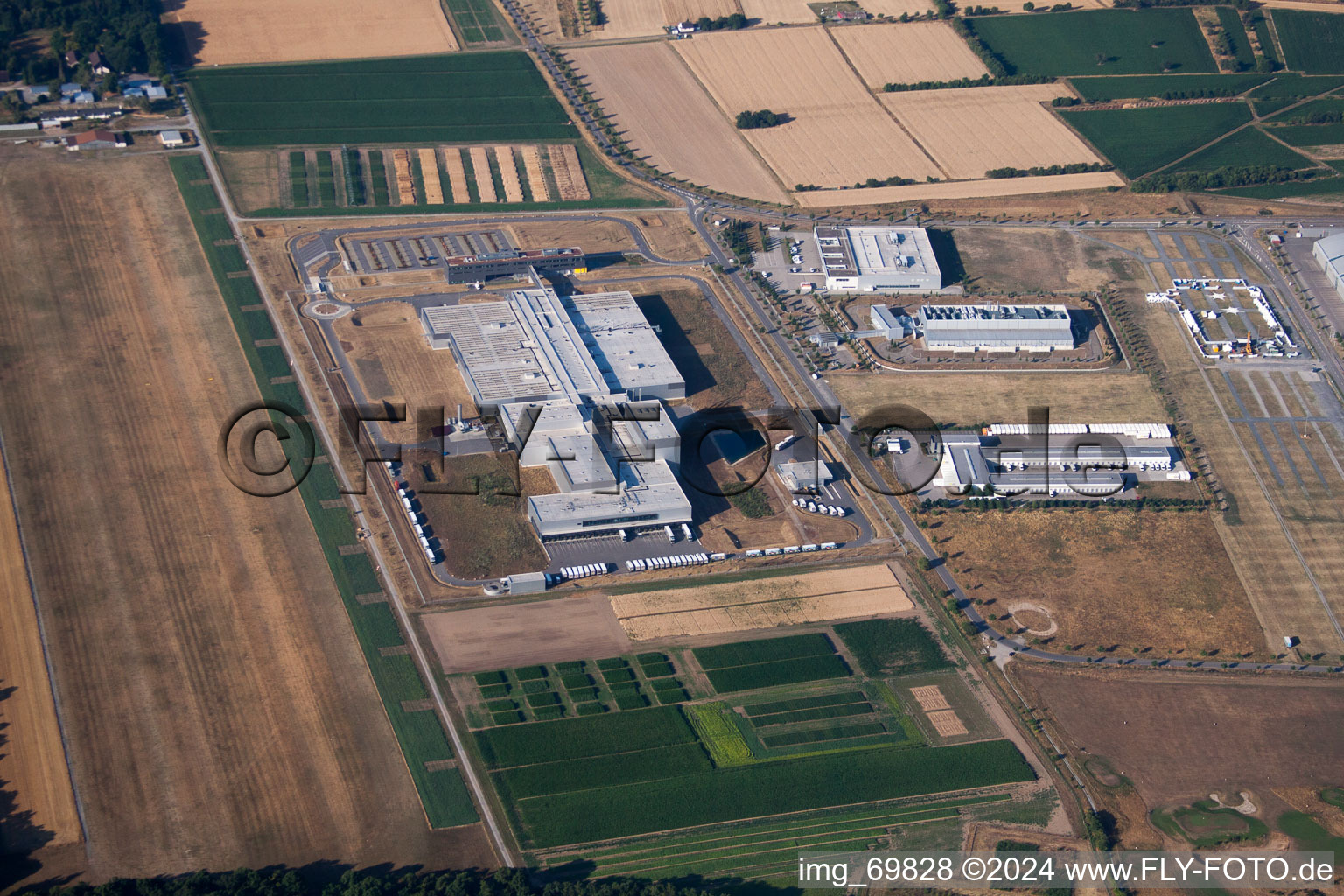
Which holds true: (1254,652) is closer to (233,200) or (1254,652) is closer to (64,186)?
(233,200)

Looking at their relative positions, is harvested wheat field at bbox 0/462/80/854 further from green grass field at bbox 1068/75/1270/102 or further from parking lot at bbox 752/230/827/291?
green grass field at bbox 1068/75/1270/102

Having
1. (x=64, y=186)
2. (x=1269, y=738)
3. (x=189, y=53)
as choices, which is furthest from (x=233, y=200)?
(x=1269, y=738)

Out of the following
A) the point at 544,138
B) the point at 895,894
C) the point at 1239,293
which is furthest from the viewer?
the point at 544,138

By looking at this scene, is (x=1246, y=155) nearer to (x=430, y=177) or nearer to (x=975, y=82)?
(x=975, y=82)

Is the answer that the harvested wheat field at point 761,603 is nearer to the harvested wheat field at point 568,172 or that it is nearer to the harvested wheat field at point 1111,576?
the harvested wheat field at point 1111,576

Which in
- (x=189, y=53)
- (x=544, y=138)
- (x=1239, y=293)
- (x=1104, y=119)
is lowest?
(x=1239, y=293)

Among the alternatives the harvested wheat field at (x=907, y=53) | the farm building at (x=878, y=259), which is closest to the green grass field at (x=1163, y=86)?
the harvested wheat field at (x=907, y=53)

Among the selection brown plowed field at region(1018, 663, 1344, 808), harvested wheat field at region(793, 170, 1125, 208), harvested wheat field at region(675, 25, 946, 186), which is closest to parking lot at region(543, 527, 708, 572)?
brown plowed field at region(1018, 663, 1344, 808)
